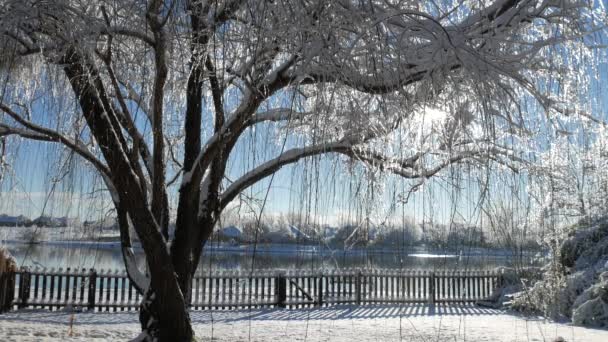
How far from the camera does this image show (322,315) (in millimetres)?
Answer: 12828

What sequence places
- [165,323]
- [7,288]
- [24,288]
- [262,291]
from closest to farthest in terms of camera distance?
[165,323]
[7,288]
[24,288]
[262,291]

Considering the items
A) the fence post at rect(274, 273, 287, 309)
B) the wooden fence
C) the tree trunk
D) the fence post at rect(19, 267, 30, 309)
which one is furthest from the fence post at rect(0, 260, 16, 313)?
the tree trunk

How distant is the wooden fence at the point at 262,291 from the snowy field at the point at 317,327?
640 millimetres

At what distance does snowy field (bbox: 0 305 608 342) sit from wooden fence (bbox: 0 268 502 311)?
0.64m

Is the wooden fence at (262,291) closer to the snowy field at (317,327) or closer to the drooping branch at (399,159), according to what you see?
the snowy field at (317,327)

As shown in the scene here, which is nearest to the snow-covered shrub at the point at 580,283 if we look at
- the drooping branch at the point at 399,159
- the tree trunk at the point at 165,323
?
the tree trunk at the point at 165,323

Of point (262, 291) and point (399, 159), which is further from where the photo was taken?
point (262, 291)

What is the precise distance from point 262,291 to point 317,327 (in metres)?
4.01

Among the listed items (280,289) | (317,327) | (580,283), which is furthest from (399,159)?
(280,289)

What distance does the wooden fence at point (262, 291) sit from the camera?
43.2 feet

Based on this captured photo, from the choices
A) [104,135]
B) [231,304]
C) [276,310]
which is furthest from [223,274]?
[104,135]

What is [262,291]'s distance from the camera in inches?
562

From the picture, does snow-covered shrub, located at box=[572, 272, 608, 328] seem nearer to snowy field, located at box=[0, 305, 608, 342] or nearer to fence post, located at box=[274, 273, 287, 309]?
snowy field, located at box=[0, 305, 608, 342]

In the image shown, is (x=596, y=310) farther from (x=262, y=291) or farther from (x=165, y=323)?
(x=165, y=323)
